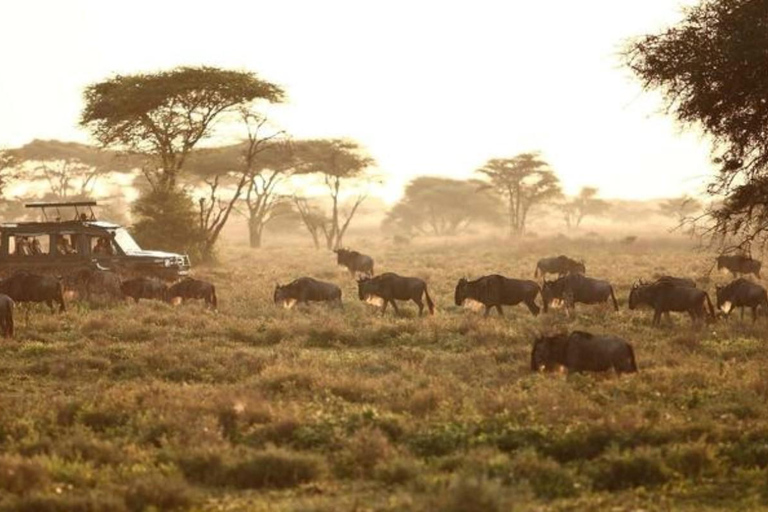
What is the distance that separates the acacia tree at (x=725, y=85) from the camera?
12351mm

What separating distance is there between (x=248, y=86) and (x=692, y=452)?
29212mm

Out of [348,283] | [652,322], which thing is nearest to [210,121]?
[348,283]

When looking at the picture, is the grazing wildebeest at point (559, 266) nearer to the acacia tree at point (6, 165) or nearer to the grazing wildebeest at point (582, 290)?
the grazing wildebeest at point (582, 290)

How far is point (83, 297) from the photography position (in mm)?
21266

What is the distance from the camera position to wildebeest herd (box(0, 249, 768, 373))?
12.0 m

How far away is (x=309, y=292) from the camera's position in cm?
2086

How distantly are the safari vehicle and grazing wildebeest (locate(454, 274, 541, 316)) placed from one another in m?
8.96

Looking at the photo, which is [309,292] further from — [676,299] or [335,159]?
[335,159]

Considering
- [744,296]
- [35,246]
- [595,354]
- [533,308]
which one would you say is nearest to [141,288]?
[35,246]

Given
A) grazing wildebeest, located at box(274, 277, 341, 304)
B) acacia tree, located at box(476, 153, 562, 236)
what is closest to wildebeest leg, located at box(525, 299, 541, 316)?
grazing wildebeest, located at box(274, 277, 341, 304)

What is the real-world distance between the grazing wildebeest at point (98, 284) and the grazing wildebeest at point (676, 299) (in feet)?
41.5

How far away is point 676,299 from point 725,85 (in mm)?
5459

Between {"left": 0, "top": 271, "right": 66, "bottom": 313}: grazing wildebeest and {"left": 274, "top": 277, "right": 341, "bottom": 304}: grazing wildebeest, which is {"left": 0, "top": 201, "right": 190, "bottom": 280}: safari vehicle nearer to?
{"left": 0, "top": 271, "right": 66, "bottom": 313}: grazing wildebeest

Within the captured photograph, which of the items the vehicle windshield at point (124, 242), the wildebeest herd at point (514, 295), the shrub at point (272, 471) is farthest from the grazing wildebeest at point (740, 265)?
the shrub at point (272, 471)
